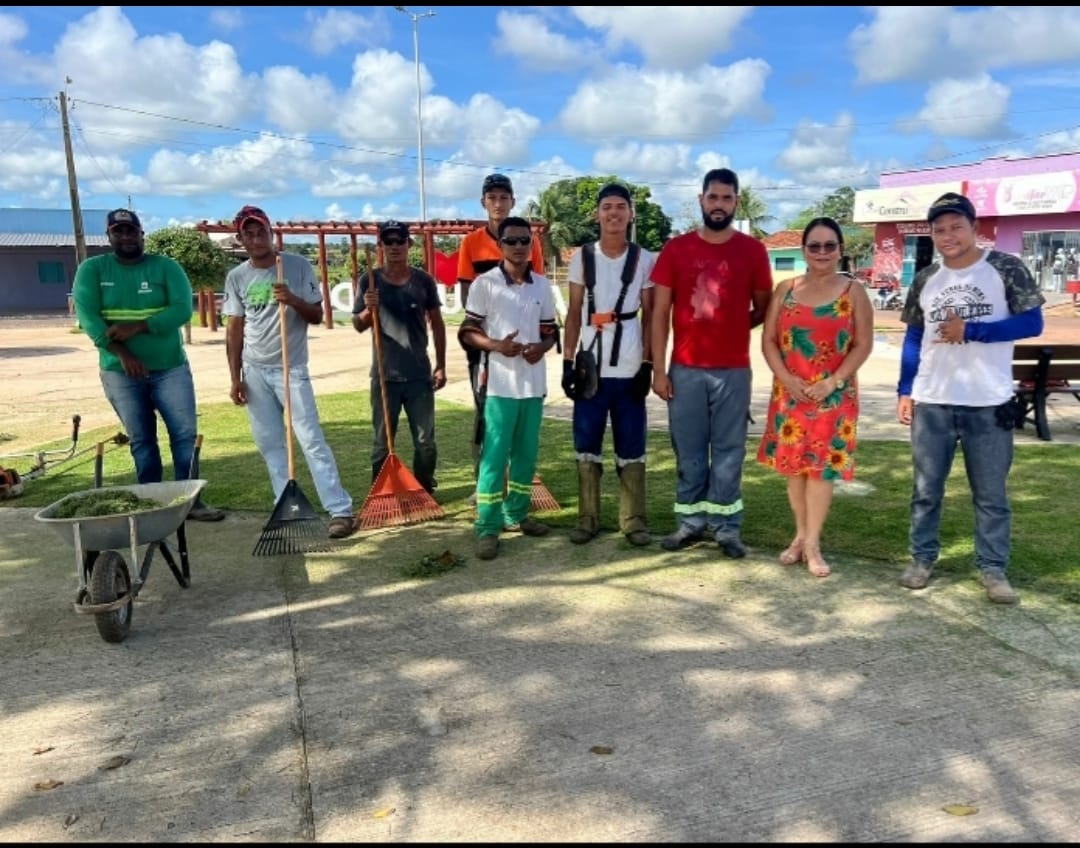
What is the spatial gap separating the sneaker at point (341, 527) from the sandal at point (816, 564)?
2744 millimetres

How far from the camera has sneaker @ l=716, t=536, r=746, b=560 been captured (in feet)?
15.7

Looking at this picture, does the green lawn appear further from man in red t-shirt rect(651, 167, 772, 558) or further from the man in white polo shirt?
the man in white polo shirt

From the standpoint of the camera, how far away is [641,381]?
15.7ft

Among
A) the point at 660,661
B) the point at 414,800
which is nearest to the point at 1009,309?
the point at 660,661

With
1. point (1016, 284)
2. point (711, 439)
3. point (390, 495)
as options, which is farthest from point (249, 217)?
point (1016, 284)

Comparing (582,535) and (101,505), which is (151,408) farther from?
(582,535)

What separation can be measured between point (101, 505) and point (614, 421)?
2674 millimetres

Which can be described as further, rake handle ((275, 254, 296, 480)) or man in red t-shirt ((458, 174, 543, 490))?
man in red t-shirt ((458, 174, 543, 490))

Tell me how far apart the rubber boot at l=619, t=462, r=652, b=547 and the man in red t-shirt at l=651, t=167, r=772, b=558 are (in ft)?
0.90

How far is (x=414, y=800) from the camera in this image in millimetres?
2656

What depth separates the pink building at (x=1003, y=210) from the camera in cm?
2727

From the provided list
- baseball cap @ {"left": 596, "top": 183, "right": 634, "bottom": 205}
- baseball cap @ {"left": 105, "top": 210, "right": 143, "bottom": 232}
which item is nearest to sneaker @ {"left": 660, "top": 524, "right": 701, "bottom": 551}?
baseball cap @ {"left": 596, "top": 183, "right": 634, "bottom": 205}

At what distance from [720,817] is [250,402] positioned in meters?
3.90

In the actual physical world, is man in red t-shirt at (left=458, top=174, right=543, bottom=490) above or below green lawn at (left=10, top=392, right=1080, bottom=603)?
above
